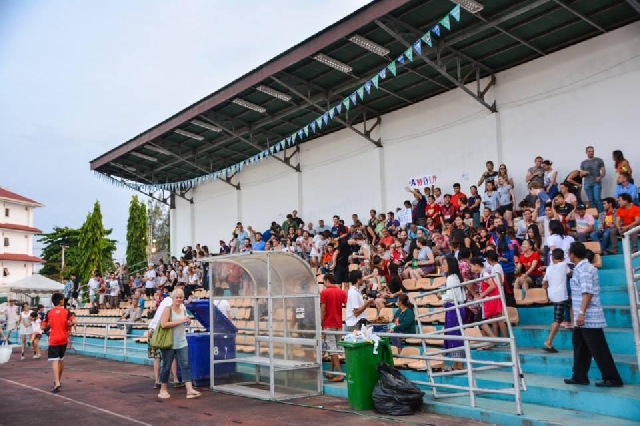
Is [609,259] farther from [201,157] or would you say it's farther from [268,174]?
[201,157]

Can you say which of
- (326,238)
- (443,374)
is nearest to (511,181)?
(326,238)

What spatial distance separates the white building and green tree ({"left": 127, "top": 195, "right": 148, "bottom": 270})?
48.3 ft

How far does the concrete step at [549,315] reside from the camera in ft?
29.1

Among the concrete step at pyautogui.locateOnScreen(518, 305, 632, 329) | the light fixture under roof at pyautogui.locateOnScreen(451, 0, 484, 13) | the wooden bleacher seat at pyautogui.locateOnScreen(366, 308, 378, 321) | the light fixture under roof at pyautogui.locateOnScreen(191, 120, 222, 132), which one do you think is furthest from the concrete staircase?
the light fixture under roof at pyautogui.locateOnScreen(191, 120, 222, 132)

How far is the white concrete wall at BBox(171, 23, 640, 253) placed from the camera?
14.1 m

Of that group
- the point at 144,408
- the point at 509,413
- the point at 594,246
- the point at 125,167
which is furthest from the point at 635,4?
the point at 125,167

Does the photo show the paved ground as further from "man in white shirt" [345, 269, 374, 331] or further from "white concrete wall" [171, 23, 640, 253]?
"white concrete wall" [171, 23, 640, 253]

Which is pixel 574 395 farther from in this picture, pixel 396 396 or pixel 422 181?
pixel 422 181

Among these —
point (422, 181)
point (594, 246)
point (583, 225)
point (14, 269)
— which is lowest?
point (594, 246)

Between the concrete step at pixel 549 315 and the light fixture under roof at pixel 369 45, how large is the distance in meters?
7.94

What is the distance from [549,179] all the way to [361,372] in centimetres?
820

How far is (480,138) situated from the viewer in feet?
55.9

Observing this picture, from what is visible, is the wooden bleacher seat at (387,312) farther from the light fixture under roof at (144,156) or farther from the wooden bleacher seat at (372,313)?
the light fixture under roof at (144,156)

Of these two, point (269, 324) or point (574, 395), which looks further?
point (269, 324)
